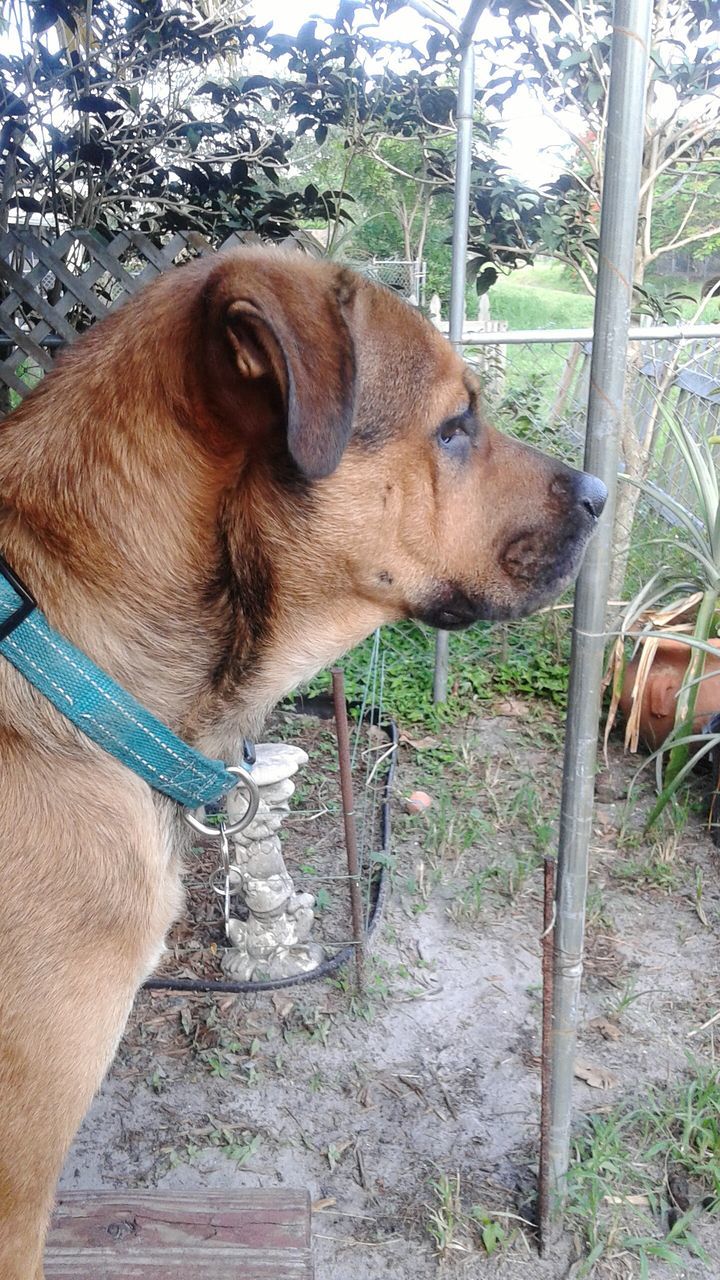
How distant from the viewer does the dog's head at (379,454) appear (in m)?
1.47

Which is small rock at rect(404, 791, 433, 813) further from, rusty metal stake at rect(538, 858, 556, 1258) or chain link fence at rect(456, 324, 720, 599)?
rusty metal stake at rect(538, 858, 556, 1258)

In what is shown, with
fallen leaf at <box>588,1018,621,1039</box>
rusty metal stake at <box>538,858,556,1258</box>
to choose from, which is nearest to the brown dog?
rusty metal stake at <box>538,858,556,1258</box>

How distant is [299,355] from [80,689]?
2.05 ft

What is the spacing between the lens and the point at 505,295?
A: 12.8m

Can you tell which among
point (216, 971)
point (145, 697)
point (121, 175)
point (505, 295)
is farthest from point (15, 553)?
point (505, 295)

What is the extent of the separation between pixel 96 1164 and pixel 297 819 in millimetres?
1790

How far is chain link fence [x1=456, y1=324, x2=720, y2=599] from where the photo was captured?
5.00 metres

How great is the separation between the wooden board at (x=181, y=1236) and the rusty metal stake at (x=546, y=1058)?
0.56m

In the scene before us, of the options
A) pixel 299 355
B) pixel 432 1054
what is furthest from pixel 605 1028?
pixel 299 355

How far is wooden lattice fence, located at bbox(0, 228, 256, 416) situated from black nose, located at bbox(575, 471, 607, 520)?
3710 mm

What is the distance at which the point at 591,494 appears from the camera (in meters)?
1.94

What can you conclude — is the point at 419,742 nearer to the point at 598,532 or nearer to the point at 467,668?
the point at 467,668

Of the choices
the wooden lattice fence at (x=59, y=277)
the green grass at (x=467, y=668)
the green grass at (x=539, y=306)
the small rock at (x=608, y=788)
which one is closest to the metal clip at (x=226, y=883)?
the green grass at (x=467, y=668)

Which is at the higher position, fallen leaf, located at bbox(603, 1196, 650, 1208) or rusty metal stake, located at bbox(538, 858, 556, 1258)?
rusty metal stake, located at bbox(538, 858, 556, 1258)
